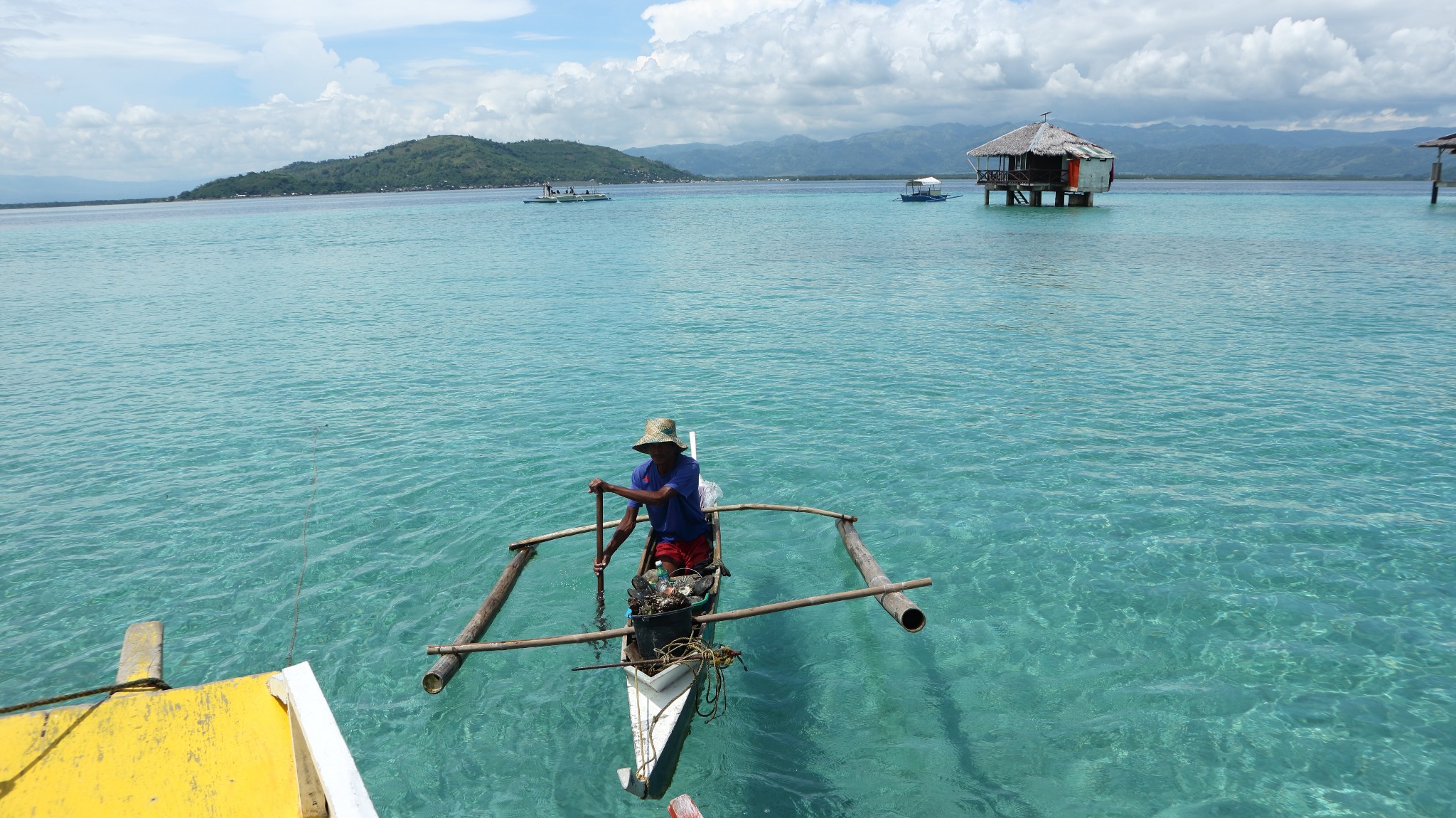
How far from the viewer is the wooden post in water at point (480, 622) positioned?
6254 mm

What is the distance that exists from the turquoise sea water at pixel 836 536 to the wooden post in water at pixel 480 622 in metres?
0.83

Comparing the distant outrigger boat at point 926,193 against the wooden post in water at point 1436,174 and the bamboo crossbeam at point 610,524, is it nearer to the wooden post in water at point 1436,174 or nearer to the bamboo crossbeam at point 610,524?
the wooden post in water at point 1436,174

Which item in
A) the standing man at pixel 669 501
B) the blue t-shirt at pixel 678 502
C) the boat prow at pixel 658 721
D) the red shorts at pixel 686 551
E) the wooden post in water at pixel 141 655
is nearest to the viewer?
the wooden post in water at pixel 141 655

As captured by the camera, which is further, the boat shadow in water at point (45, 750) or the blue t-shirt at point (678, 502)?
the blue t-shirt at point (678, 502)

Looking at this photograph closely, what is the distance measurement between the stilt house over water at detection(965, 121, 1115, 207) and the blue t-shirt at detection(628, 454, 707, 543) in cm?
6319

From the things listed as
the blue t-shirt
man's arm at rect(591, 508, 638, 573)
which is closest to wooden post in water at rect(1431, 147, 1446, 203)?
the blue t-shirt

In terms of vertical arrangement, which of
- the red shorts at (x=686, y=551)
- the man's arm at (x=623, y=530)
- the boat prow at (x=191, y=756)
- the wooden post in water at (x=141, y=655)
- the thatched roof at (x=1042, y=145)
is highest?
the thatched roof at (x=1042, y=145)

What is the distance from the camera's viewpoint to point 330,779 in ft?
12.2

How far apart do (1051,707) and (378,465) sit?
10.9 m

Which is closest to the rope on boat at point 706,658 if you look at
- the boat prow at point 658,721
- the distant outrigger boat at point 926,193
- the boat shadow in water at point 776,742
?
the boat prow at point 658,721

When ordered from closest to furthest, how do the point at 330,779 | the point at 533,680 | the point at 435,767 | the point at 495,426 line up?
the point at 330,779 → the point at 435,767 → the point at 533,680 → the point at 495,426

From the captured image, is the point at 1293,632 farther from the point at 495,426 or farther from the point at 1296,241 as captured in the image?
the point at 1296,241

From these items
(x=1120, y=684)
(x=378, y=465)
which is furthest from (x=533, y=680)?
(x=378, y=465)

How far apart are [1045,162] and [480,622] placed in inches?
2890
